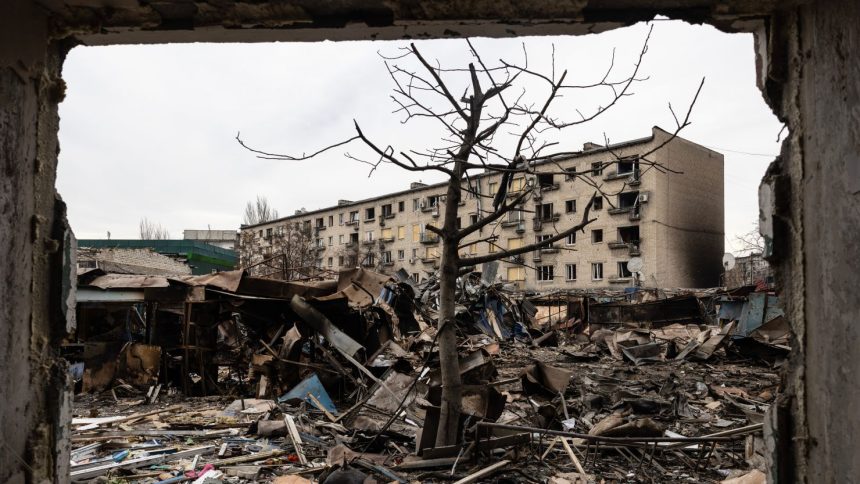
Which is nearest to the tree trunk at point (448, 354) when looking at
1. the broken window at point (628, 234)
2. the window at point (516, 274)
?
the broken window at point (628, 234)

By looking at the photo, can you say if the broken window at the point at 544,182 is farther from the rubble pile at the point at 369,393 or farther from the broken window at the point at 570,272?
the broken window at the point at 570,272

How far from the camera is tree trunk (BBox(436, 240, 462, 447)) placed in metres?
5.64

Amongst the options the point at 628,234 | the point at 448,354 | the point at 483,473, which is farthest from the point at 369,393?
the point at 628,234

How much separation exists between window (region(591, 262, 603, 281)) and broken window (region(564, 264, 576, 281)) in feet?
5.16

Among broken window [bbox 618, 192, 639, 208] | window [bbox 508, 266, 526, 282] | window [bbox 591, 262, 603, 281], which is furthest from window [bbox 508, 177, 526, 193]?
window [bbox 591, 262, 603, 281]

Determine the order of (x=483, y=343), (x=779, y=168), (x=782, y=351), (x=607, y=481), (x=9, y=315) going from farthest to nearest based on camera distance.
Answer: (x=483, y=343)
(x=782, y=351)
(x=607, y=481)
(x=779, y=168)
(x=9, y=315)

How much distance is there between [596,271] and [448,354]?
114ft

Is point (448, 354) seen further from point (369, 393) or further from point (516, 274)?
point (516, 274)

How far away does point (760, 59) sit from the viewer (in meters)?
2.10

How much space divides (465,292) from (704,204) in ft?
91.6

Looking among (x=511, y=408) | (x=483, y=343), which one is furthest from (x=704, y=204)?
(x=511, y=408)

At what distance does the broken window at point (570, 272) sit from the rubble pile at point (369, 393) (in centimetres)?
2123

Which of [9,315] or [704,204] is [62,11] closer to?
[9,315]

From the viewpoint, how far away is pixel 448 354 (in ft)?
18.9
